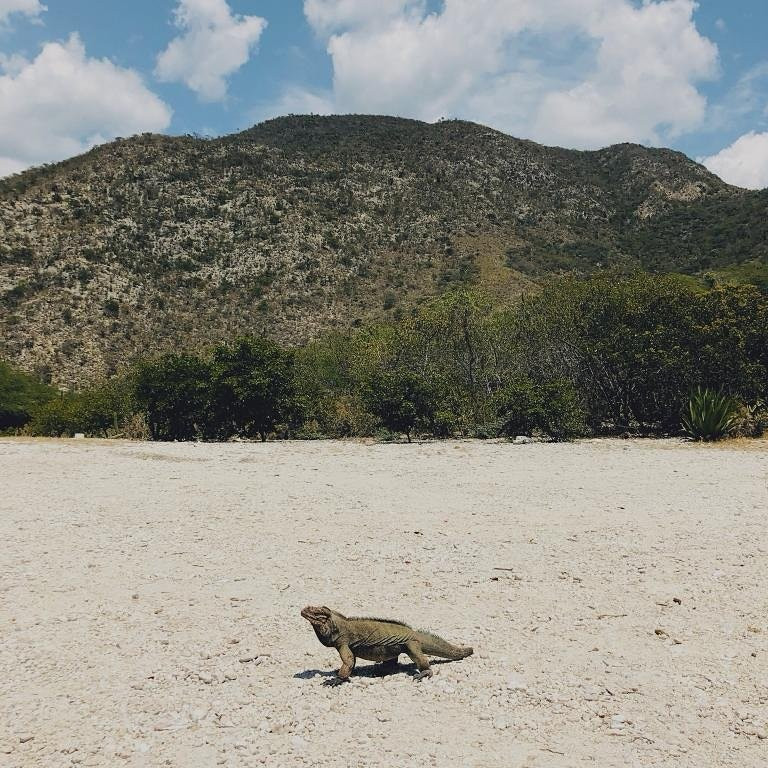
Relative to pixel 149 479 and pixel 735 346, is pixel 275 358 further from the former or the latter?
Answer: pixel 735 346

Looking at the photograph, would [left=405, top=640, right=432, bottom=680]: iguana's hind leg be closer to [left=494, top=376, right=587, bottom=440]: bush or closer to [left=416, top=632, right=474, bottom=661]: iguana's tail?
[left=416, top=632, right=474, bottom=661]: iguana's tail

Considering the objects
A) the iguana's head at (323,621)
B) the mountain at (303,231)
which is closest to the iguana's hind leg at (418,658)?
the iguana's head at (323,621)

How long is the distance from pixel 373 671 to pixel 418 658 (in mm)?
471

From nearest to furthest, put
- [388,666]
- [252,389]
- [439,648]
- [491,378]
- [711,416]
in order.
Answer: [439,648] < [388,666] < [711,416] < [252,389] < [491,378]

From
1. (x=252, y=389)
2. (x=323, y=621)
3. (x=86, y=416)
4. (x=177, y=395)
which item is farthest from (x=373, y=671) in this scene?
(x=86, y=416)

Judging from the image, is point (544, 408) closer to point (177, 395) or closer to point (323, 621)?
point (177, 395)

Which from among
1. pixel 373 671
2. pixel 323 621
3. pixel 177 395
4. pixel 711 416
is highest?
pixel 177 395

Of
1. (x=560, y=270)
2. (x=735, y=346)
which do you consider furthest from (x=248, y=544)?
(x=560, y=270)

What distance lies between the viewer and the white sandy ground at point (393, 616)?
12.8 feet

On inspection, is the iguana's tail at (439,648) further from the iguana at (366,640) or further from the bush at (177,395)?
the bush at (177,395)

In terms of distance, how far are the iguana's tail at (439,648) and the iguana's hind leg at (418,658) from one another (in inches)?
2.7

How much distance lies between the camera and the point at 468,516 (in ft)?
31.2

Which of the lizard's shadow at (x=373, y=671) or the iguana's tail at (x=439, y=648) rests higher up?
the iguana's tail at (x=439, y=648)

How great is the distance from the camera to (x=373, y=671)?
4.83 meters
